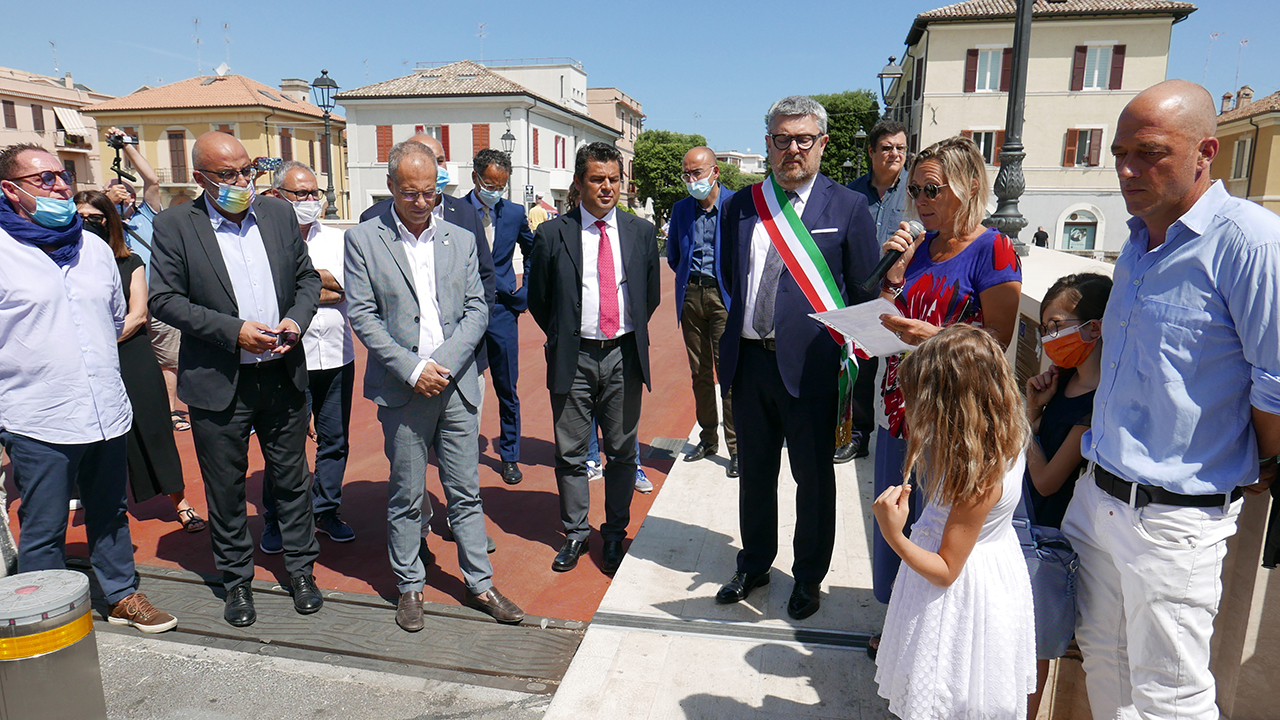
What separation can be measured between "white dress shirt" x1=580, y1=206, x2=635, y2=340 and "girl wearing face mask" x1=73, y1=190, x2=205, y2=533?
2480mm

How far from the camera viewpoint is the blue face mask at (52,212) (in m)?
3.19

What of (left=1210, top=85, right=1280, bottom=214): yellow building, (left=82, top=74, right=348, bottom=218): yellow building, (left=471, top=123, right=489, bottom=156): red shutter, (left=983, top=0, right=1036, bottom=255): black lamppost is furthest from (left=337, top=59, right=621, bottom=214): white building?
(left=983, top=0, right=1036, bottom=255): black lamppost

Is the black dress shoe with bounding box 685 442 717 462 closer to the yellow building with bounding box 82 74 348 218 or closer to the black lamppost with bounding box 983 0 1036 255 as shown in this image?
the black lamppost with bounding box 983 0 1036 255

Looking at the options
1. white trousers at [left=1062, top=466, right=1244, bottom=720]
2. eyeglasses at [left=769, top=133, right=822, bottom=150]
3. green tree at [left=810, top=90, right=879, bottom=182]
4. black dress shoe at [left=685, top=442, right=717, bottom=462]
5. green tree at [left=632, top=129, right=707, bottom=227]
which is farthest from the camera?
green tree at [left=632, top=129, right=707, bottom=227]

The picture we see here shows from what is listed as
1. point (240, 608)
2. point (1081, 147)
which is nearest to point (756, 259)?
point (240, 608)

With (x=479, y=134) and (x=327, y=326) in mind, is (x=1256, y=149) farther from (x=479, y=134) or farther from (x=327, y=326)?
(x=327, y=326)

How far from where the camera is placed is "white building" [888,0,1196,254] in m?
35.2

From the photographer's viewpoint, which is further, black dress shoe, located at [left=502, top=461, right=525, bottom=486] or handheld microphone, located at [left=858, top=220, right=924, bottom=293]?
black dress shoe, located at [left=502, top=461, right=525, bottom=486]

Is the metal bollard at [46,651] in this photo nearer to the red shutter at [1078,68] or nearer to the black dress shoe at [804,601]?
the black dress shoe at [804,601]

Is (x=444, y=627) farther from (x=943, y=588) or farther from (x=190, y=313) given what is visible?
(x=943, y=588)

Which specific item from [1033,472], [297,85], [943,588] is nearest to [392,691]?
[943,588]

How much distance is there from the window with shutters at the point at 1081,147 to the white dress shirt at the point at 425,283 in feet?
128

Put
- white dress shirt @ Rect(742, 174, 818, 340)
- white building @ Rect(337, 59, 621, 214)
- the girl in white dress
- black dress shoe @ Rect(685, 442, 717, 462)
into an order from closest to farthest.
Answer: the girl in white dress, white dress shirt @ Rect(742, 174, 818, 340), black dress shoe @ Rect(685, 442, 717, 462), white building @ Rect(337, 59, 621, 214)

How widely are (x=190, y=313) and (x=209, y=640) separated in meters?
1.52
